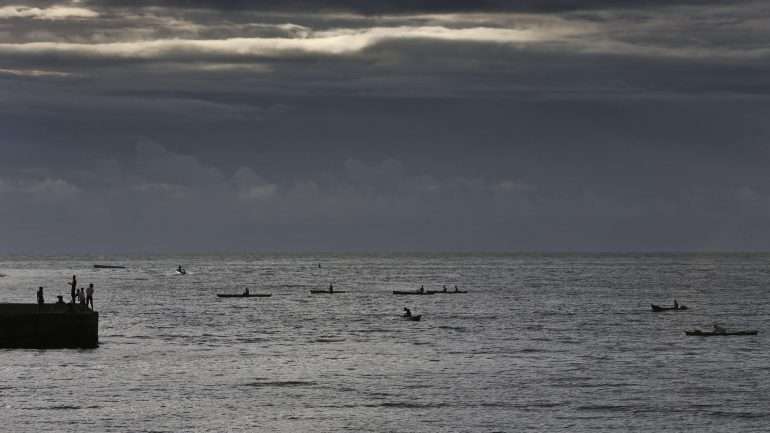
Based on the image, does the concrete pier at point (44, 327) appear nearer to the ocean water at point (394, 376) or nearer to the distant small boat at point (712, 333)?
the ocean water at point (394, 376)

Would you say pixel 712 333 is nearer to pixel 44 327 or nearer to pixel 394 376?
pixel 394 376

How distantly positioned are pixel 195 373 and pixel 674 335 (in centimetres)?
4522

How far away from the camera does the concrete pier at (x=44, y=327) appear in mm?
73312

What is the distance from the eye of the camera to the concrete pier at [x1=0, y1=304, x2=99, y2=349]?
241 ft

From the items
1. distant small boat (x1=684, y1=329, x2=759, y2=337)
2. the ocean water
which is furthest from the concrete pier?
distant small boat (x1=684, y1=329, x2=759, y2=337)

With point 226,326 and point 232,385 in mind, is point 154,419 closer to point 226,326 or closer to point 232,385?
point 232,385

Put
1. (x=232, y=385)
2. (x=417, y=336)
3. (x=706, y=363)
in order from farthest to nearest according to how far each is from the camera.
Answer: (x=417, y=336), (x=706, y=363), (x=232, y=385)

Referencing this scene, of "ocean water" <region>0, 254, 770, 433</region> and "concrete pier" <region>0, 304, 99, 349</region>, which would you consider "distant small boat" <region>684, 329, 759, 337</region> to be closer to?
"ocean water" <region>0, 254, 770, 433</region>

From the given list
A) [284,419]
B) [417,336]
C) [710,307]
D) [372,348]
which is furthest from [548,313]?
[284,419]

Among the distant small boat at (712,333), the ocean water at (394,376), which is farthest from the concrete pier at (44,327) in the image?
the distant small boat at (712,333)

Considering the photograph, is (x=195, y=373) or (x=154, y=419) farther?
(x=195, y=373)

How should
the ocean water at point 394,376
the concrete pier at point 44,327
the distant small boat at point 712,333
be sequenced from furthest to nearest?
1. the distant small boat at point 712,333
2. the concrete pier at point 44,327
3. the ocean water at point 394,376

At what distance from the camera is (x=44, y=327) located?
73250 millimetres

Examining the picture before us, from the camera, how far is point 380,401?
60188mm
